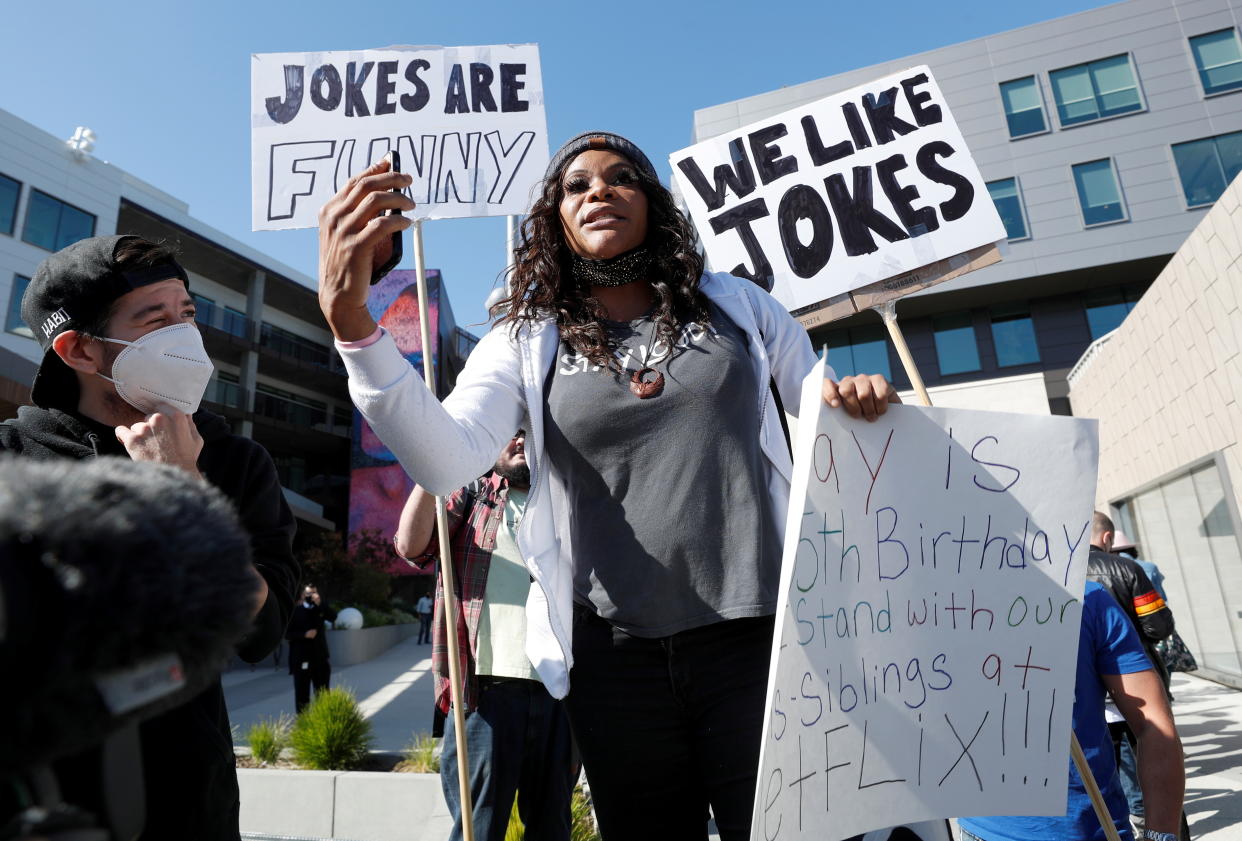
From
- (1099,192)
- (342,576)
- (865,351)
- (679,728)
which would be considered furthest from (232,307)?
(679,728)

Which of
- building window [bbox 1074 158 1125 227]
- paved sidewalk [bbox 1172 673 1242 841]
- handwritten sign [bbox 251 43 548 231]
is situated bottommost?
paved sidewalk [bbox 1172 673 1242 841]

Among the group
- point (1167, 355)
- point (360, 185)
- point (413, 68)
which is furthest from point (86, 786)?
point (1167, 355)

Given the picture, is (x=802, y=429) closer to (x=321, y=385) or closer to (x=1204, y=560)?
(x=1204, y=560)

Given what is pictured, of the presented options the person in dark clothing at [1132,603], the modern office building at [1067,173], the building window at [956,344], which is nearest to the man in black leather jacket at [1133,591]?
the person in dark clothing at [1132,603]

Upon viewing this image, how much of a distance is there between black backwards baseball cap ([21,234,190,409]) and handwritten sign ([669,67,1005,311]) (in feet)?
5.59

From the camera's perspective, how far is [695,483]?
4.91 ft

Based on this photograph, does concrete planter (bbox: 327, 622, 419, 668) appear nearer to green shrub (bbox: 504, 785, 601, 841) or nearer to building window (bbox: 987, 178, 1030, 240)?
green shrub (bbox: 504, 785, 601, 841)

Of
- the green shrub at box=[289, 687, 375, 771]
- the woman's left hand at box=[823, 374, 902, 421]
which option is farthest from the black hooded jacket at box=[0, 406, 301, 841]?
the green shrub at box=[289, 687, 375, 771]

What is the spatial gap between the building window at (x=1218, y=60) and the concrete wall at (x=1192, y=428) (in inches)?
424

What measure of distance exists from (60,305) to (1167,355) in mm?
11776

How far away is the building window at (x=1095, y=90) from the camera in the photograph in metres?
19.5

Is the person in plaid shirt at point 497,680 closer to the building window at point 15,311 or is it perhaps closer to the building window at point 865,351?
the building window at point 865,351

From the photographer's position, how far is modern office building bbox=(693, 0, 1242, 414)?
61.9 feet

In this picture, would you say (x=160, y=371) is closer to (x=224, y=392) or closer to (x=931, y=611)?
(x=931, y=611)
